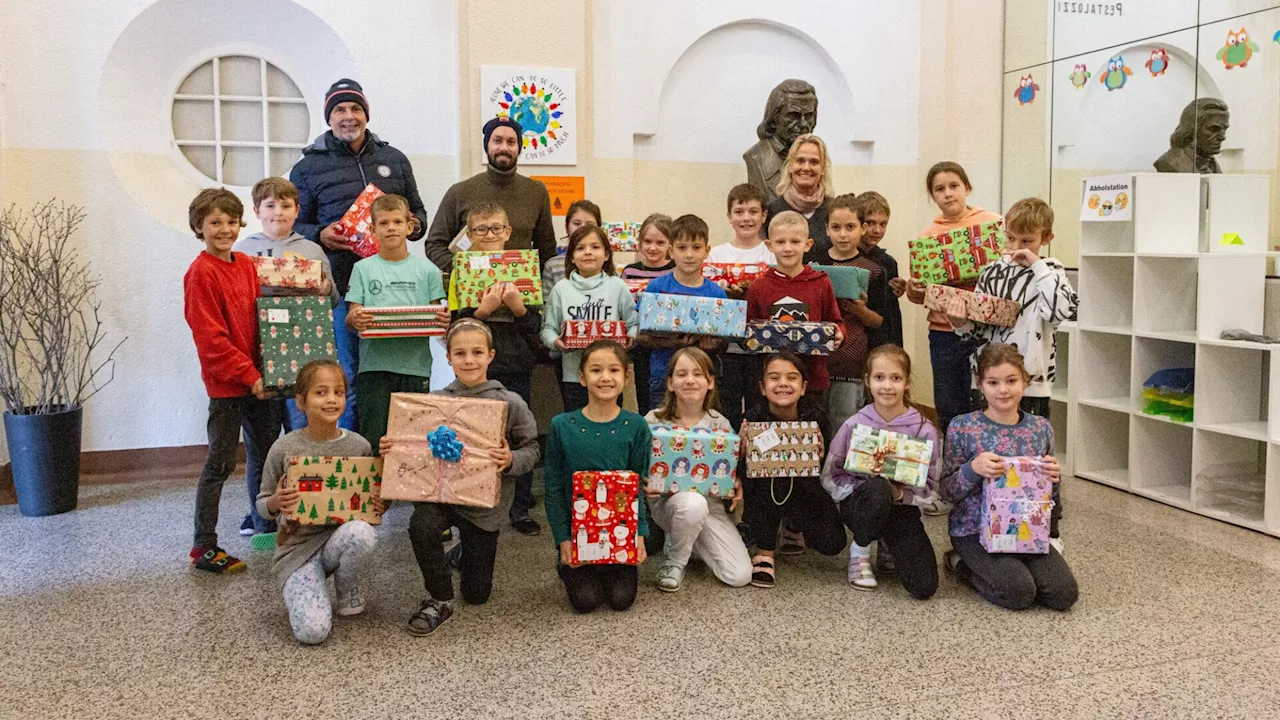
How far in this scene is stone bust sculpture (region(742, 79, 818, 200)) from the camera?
5809 millimetres

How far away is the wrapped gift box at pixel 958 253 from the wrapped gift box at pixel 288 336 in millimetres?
2470

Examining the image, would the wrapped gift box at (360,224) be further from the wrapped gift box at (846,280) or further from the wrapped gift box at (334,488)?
the wrapped gift box at (846,280)

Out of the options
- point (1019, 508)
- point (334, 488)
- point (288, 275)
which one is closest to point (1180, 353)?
point (1019, 508)

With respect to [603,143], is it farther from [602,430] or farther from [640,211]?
[602,430]

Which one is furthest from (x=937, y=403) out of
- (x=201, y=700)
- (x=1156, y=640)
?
(x=201, y=700)

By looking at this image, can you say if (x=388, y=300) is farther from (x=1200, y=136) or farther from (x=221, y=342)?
(x=1200, y=136)

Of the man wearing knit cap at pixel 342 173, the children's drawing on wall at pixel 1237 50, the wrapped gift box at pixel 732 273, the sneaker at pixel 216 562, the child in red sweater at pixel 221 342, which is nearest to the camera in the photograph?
the child in red sweater at pixel 221 342

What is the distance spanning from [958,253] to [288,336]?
2.75 m

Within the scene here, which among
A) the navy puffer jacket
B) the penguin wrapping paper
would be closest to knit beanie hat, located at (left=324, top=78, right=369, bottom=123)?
the navy puffer jacket

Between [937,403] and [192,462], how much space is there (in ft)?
13.4

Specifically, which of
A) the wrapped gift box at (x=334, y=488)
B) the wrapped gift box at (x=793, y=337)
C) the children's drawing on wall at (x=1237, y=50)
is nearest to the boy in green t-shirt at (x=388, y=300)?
the wrapped gift box at (x=334, y=488)

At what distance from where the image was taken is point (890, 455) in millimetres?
3611

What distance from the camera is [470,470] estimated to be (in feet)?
11.3

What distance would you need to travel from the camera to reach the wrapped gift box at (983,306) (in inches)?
164
